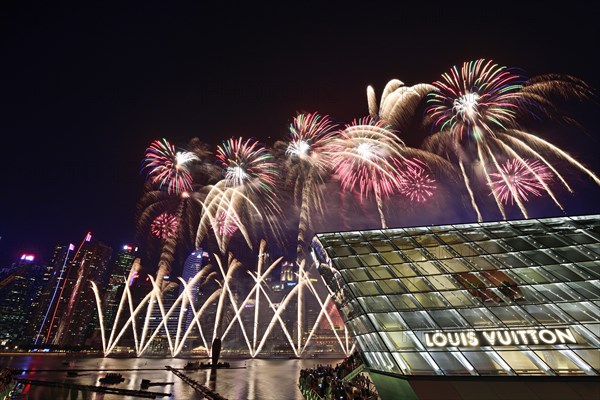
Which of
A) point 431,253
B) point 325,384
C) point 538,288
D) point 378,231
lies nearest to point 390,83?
point 378,231

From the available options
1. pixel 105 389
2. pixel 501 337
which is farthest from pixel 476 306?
pixel 105 389

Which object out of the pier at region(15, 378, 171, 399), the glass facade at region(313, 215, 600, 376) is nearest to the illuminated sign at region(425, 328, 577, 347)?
the glass facade at region(313, 215, 600, 376)

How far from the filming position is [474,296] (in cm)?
2092

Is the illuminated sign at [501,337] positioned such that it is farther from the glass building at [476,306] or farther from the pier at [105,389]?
the pier at [105,389]

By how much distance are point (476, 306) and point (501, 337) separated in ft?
7.67

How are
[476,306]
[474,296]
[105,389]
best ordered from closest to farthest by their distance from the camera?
[476,306]
[474,296]
[105,389]

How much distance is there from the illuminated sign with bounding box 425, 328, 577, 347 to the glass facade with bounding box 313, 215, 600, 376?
51mm

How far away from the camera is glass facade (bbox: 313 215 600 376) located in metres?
17.2

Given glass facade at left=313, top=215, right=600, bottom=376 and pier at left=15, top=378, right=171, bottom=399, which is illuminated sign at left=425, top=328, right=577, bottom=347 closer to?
glass facade at left=313, top=215, right=600, bottom=376

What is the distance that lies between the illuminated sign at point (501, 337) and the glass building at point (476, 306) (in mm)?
51

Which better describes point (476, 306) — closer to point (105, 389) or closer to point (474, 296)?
point (474, 296)

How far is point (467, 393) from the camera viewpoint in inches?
625

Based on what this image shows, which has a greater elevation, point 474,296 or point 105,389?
point 474,296

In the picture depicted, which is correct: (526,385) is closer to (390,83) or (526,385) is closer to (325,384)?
(325,384)
